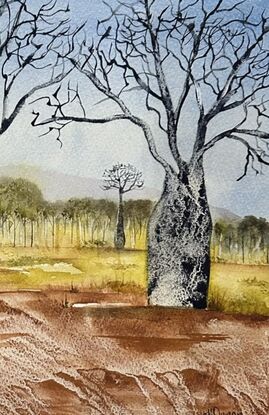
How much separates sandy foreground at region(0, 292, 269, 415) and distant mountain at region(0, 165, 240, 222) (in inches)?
11.3

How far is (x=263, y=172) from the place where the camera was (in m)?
1.86

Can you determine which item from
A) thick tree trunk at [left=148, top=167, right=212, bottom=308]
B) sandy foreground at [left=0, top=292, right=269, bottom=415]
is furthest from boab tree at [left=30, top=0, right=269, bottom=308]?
sandy foreground at [left=0, top=292, right=269, bottom=415]

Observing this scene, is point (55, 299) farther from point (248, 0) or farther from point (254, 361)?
point (248, 0)

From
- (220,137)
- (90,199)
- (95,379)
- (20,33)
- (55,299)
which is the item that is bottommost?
(95,379)

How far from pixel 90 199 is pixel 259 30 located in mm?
694

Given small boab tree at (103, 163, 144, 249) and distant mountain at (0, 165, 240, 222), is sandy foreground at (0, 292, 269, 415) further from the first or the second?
distant mountain at (0, 165, 240, 222)

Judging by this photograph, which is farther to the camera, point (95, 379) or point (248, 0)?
point (248, 0)

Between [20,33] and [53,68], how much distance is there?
0.45ft

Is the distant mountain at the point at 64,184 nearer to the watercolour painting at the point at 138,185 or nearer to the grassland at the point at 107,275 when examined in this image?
the watercolour painting at the point at 138,185

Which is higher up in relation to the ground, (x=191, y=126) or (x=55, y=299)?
(x=191, y=126)

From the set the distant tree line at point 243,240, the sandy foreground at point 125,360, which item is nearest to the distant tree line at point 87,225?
the distant tree line at point 243,240

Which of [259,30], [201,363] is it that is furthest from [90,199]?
[259,30]

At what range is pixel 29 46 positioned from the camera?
6.17 ft

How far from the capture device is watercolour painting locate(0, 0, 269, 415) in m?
1.80
